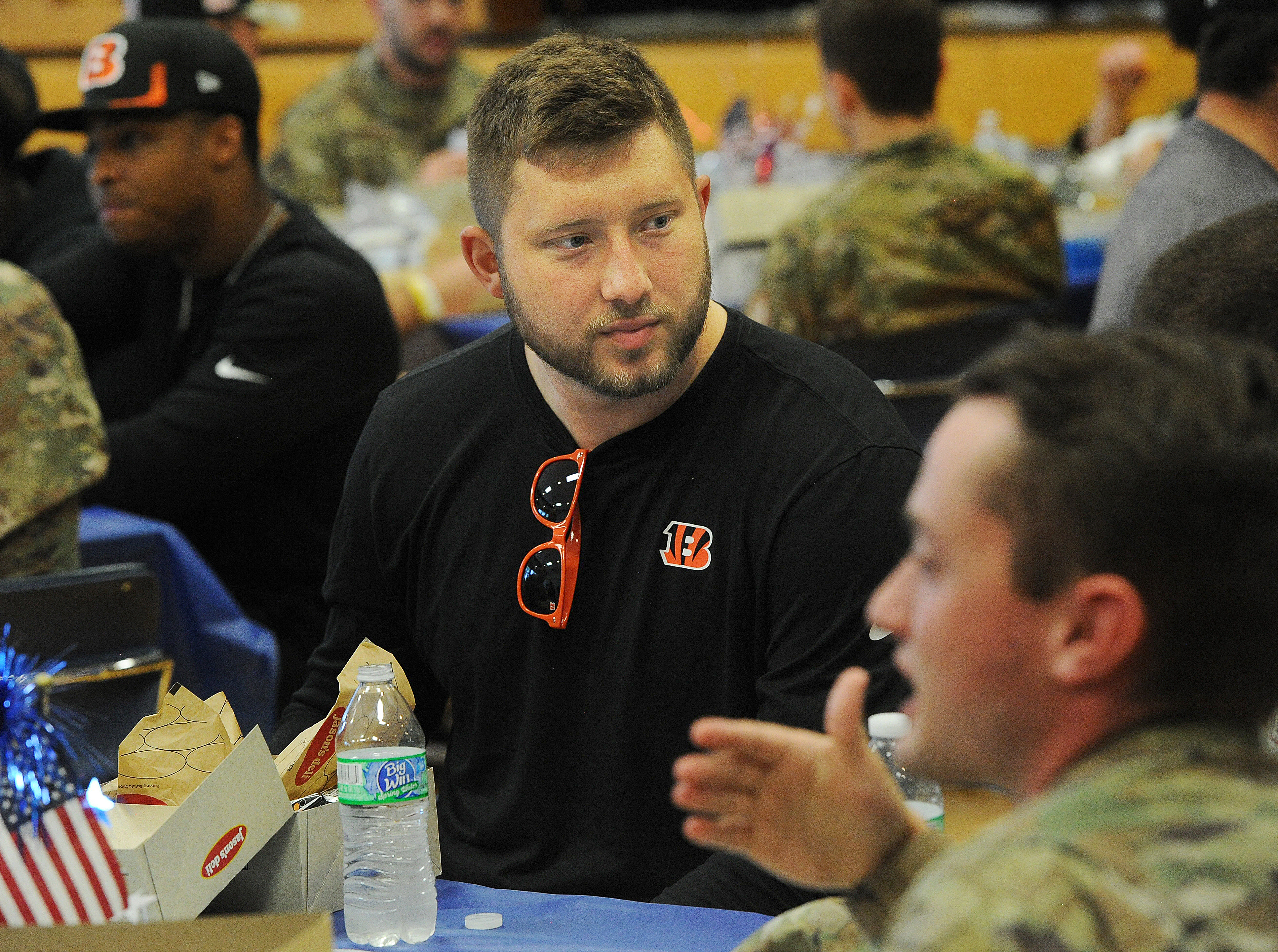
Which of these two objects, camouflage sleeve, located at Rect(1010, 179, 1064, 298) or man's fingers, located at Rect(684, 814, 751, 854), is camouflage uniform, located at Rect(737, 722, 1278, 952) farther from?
camouflage sleeve, located at Rect(1010, 179, 1064, 298)

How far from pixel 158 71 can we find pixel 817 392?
1909 millimetres

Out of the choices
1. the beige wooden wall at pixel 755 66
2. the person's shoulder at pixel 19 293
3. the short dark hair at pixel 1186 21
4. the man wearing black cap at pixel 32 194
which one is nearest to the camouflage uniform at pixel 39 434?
the person's shoulder at pixel 19 293

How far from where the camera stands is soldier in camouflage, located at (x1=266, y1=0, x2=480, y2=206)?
4945mm

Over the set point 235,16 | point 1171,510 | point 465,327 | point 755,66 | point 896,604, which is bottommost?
point 465,327

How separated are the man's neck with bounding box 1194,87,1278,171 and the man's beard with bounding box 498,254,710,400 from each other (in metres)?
1.59

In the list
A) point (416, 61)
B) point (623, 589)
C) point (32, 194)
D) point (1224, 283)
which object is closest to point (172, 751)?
point (623, 589)

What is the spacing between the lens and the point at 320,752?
4.69 ft

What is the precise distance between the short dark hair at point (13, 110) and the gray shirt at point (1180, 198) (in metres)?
2.43

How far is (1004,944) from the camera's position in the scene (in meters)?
0.68

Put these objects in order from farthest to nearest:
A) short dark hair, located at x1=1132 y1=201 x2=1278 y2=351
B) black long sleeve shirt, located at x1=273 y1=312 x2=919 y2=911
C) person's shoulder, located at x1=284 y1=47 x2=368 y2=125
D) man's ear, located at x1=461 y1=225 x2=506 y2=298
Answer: person's shoulder, located at x1=284 y1=47 x2=368 y2=125, man's ear, located at x1=461 y1=225 x2=506 y2=298, black long sleeve shirt, located at x1=273 y1=312 x2=919 y2=911, short dark hair, located at x1=1132 y1=201 x2=1278 y2=351

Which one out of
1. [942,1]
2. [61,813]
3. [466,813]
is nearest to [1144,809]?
[61,813]

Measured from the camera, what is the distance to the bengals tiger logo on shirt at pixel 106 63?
2.91 meters

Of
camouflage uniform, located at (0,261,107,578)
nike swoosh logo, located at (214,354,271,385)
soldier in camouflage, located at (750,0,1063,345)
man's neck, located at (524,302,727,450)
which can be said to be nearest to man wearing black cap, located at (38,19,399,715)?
nike swoosh logo, located at (214,354,271,385)

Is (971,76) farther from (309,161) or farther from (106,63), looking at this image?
(106,63)
